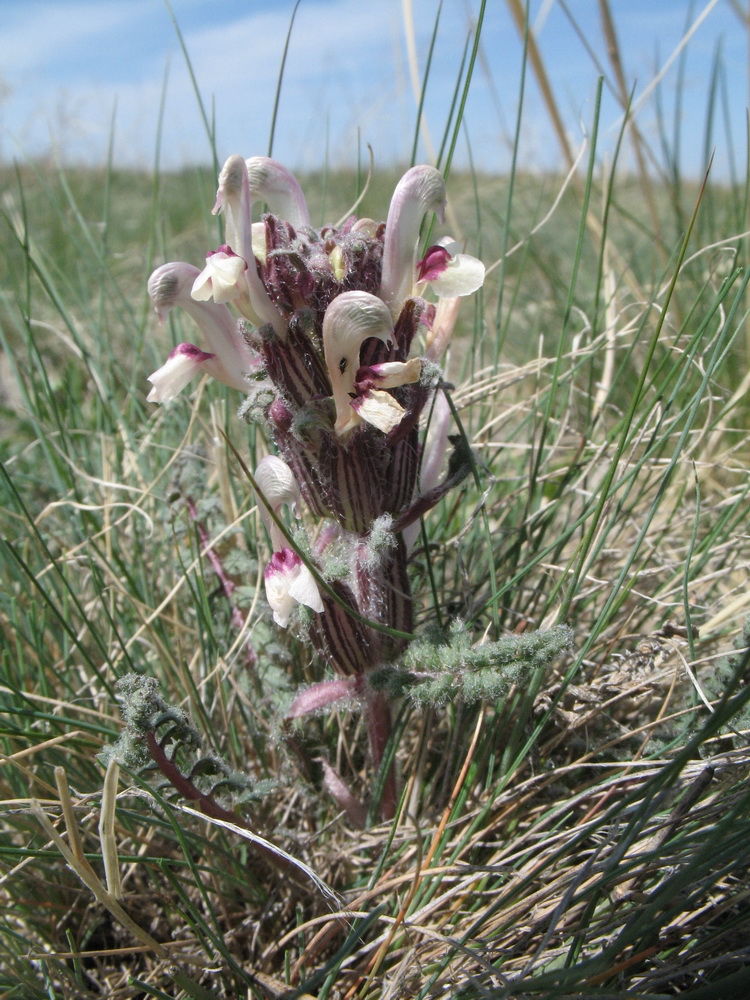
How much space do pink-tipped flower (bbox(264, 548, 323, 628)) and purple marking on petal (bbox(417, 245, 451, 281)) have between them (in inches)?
19.3

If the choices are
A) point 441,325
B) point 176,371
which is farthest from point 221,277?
point 441,325

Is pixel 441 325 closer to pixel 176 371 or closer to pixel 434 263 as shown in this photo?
pixel 434 263

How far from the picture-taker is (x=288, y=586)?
1.21m

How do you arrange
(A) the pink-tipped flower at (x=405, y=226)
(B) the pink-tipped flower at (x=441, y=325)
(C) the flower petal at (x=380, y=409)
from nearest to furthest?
(C) the flower petal at (x=380, y=409), (A) the pink-tipped flower at (x=405, y=226), (B) the pink-tipped flower at (x=441, y=325)

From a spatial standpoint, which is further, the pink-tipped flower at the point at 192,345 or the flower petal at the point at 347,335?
the pink-tipped flower at the point at 192,345

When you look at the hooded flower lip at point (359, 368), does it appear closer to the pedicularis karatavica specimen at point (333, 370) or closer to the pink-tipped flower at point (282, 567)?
the pedicularis karatavica specimen at point (333, 370)

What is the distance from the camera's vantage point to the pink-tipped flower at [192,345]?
1.20m

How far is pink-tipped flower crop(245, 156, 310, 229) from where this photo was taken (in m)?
1.27

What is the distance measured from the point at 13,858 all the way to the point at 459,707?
2.68 ft

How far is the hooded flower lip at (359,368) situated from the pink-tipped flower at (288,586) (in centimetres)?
22

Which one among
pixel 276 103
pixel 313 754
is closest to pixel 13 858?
pixel 313 754

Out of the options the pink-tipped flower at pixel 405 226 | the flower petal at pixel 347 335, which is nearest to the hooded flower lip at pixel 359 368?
the flower petal at pixel 347 335

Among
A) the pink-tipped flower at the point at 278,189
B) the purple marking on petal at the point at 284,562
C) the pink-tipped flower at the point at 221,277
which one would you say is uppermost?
the pink-tipped flower at the point at 278,189

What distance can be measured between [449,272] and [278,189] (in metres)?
0.35
